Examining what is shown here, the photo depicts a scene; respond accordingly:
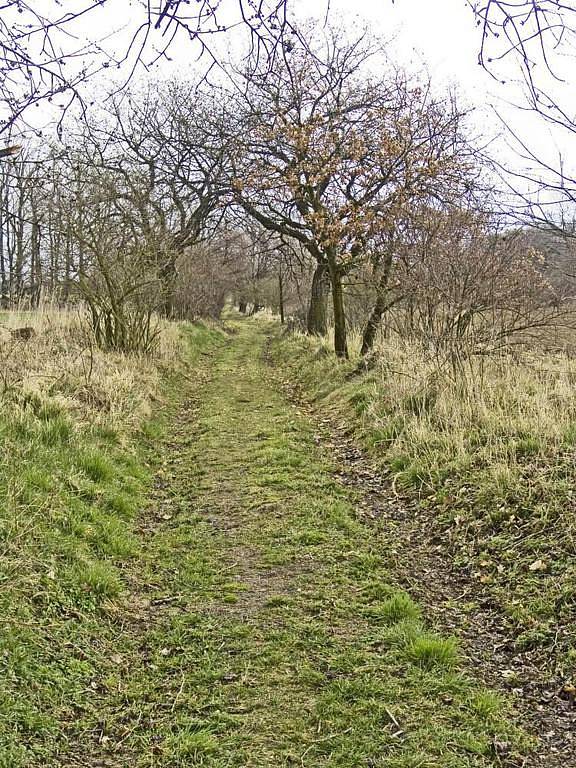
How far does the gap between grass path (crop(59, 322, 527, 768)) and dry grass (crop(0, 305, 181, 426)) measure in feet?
6.77

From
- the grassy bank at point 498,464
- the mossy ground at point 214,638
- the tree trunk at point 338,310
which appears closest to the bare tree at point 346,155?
the tree trunk at point 338,310

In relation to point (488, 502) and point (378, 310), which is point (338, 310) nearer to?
point (378, 310)

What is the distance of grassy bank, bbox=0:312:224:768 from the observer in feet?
11.4

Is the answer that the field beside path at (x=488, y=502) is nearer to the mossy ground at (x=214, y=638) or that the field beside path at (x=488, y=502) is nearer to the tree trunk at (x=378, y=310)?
the mossy ground at (x=214, y=638)

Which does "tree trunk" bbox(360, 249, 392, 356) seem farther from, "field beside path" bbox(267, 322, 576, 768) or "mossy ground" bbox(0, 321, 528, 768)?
"mossy ground" bbox(0, 321, 528, 768)

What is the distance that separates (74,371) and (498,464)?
19.6 ft

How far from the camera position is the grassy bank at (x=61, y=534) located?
11.4 ft

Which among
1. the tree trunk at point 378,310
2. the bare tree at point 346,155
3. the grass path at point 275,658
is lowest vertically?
the grass path at point 275,658

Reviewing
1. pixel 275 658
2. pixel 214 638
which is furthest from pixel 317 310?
pixel 275 658

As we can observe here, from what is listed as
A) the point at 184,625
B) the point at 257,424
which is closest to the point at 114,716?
the point at 184,625

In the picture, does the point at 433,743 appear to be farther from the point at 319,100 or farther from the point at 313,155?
the point at 319,100

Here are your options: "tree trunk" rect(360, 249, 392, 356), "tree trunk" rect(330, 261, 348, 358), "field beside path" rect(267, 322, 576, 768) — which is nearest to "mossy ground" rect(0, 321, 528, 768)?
"field beside path" rect(267, 322, 576, 768)

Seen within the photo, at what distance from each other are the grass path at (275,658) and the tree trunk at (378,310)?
20.6 ft

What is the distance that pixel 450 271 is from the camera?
31.7ft
